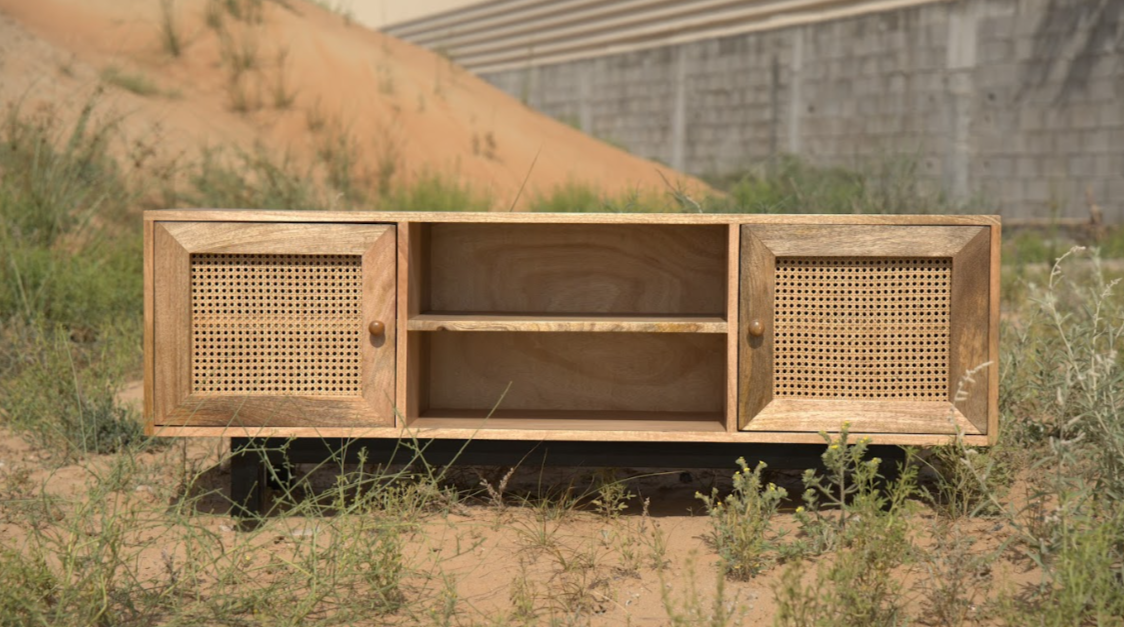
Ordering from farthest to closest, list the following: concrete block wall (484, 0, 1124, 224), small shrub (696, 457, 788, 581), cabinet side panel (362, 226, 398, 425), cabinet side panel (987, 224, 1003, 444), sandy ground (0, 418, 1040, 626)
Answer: concrete block wall (484, 0, 1124, 224) < cabinet side panel (362, 226, 398, 425) < cabinet side panel (987, 224, 1003, 444) < small shrub (696, 457, 788, 581) < sandy ground (0, 418, 1040, 626)

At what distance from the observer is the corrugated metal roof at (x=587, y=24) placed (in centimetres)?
1304

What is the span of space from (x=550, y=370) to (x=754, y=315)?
876 mm

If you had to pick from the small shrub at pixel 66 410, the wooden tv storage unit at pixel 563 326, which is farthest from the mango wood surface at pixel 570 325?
the small shrub at pixel 66 410

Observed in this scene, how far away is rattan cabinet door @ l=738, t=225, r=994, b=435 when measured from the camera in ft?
10.2

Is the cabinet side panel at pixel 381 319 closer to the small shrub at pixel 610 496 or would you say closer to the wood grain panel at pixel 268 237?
the wood grain panel at pixel 268 237

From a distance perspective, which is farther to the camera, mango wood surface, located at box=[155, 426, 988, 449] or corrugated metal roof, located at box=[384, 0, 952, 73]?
corrugated metal roof, located at box=[384, 0, 952, 73]

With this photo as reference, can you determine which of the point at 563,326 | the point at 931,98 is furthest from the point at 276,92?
the point at 563,326

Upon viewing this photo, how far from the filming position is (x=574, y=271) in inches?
149

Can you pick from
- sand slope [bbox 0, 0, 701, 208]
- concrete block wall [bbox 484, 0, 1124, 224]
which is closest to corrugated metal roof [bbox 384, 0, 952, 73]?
concrete block wall [bbox 484, 0, 1124, 224]

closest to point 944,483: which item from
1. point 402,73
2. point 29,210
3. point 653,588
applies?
point 653,588

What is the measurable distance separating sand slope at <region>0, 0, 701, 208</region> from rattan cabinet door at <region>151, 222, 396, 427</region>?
606cm

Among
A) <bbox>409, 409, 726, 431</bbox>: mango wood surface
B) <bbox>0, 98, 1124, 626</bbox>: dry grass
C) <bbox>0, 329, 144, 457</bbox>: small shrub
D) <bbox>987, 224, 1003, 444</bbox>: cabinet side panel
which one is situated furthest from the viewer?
<bbox>0, 329, 144, 457</bbox>: small shrub

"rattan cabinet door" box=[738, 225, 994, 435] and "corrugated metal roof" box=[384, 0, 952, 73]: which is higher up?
"corrugated metal roof" box=[384, 0, 952, 73]

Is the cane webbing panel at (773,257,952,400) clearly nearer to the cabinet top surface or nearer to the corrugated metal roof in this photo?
the cabinet top surface
